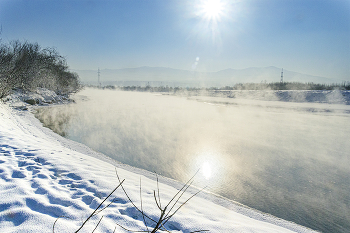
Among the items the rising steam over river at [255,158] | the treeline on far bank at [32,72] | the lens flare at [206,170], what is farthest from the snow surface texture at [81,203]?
the treeline on far bank at [32,72]

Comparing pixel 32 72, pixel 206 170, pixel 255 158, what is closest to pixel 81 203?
pixel 206 170

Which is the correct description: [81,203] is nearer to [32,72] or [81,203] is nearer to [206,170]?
[206,170]

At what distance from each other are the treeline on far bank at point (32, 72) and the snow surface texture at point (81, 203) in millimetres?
10201

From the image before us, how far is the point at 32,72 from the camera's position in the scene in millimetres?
17281

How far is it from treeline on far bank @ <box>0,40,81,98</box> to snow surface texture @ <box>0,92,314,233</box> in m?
10.2

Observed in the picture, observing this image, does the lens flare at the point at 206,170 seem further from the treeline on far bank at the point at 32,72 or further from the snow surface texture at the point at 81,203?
the treeline on far bank at the point at 32,72

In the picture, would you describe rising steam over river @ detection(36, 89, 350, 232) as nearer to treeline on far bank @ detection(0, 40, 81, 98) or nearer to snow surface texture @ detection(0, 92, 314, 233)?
snow surface texture @ detection(0, 92, 314, 233)

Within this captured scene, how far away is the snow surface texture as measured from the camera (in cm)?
225

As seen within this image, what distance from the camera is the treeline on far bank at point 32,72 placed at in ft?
38.8

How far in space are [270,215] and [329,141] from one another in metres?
5.99

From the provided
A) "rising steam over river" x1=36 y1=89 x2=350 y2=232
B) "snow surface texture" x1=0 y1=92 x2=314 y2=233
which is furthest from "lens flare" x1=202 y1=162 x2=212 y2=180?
"snow surface texture" x1=0 y1=92 x2=314 y2=233

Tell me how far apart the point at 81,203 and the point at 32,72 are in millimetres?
19012

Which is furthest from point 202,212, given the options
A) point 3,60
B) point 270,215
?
point 3,60

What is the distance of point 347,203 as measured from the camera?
12.2ft
